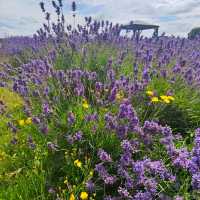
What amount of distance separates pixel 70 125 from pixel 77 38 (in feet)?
10.3

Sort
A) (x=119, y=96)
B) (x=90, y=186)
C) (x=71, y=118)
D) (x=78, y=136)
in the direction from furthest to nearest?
1. (x=119, y=96)
2. (x=71, y=118)
3. (x=78, y=136)
4. (x=90, y=186)

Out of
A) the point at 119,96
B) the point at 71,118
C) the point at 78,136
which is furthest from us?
the point at 119,96

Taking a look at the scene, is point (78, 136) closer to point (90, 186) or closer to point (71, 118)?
point (71, 118)

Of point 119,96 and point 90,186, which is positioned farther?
point 119,96

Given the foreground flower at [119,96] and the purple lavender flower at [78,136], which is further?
the foreground flower at [119,96]

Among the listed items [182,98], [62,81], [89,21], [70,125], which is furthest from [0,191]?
[89,21]

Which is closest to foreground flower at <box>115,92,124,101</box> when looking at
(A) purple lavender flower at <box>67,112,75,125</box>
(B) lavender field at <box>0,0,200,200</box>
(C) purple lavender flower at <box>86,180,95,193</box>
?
(B) lavender field at <box>0,0,200,200</box>

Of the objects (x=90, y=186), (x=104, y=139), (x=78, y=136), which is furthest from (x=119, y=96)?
(x=90, y=186)

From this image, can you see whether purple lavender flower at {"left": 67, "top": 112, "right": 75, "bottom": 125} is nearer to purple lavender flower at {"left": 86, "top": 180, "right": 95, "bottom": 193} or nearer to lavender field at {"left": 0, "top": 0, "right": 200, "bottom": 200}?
lavender field at {"left": 0, "top": 0, "right": 200, "bottom": 200}

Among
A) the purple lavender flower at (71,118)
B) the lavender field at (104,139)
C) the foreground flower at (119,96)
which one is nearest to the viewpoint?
the lavender field at (104,139)

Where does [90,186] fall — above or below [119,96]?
below

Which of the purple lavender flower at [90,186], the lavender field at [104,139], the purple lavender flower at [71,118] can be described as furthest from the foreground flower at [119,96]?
the purple lavender flower at [90,186]

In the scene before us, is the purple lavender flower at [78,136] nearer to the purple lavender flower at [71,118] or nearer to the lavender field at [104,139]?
the lavender field at [104,139]

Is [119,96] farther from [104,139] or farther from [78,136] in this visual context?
[78,136]
